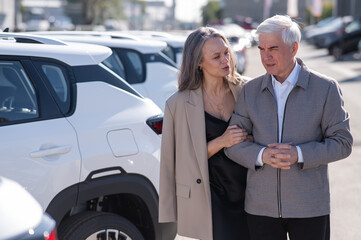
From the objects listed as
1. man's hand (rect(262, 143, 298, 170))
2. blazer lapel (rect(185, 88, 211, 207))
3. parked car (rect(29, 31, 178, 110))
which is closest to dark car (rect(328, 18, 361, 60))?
parked car (rect(29, 31, 178, 110))

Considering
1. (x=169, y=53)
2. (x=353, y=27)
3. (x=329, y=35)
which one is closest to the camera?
(x=169, y=53)

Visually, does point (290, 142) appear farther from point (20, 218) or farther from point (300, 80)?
point (20, 218)

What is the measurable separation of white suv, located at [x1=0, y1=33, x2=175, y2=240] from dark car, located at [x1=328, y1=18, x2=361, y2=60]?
24820 millimetres

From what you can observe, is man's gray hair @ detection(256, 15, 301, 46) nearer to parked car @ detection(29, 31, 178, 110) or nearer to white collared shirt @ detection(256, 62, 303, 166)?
white collared shirt @ detection(256, 62, 303, 166)

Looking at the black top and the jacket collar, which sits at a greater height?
the jacket collar

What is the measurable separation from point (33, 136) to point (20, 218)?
1.52 metres

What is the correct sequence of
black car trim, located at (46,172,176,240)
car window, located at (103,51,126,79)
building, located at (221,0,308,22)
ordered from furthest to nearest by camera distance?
1. building, located at (221,0,308,22)
2. car window, located at (103,51,126,79)
3. black car trim, located at (46,172,176,240)

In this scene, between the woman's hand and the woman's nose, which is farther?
the woman's nose

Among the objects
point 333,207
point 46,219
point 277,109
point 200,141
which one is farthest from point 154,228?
point 333,207

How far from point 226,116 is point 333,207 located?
348cm

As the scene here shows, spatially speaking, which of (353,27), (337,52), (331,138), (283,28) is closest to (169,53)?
(283,28)

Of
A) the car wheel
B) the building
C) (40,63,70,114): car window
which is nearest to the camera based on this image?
(40,63,70,114): car window

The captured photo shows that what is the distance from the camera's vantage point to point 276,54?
3248mm

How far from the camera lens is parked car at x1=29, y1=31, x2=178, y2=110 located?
685cm
